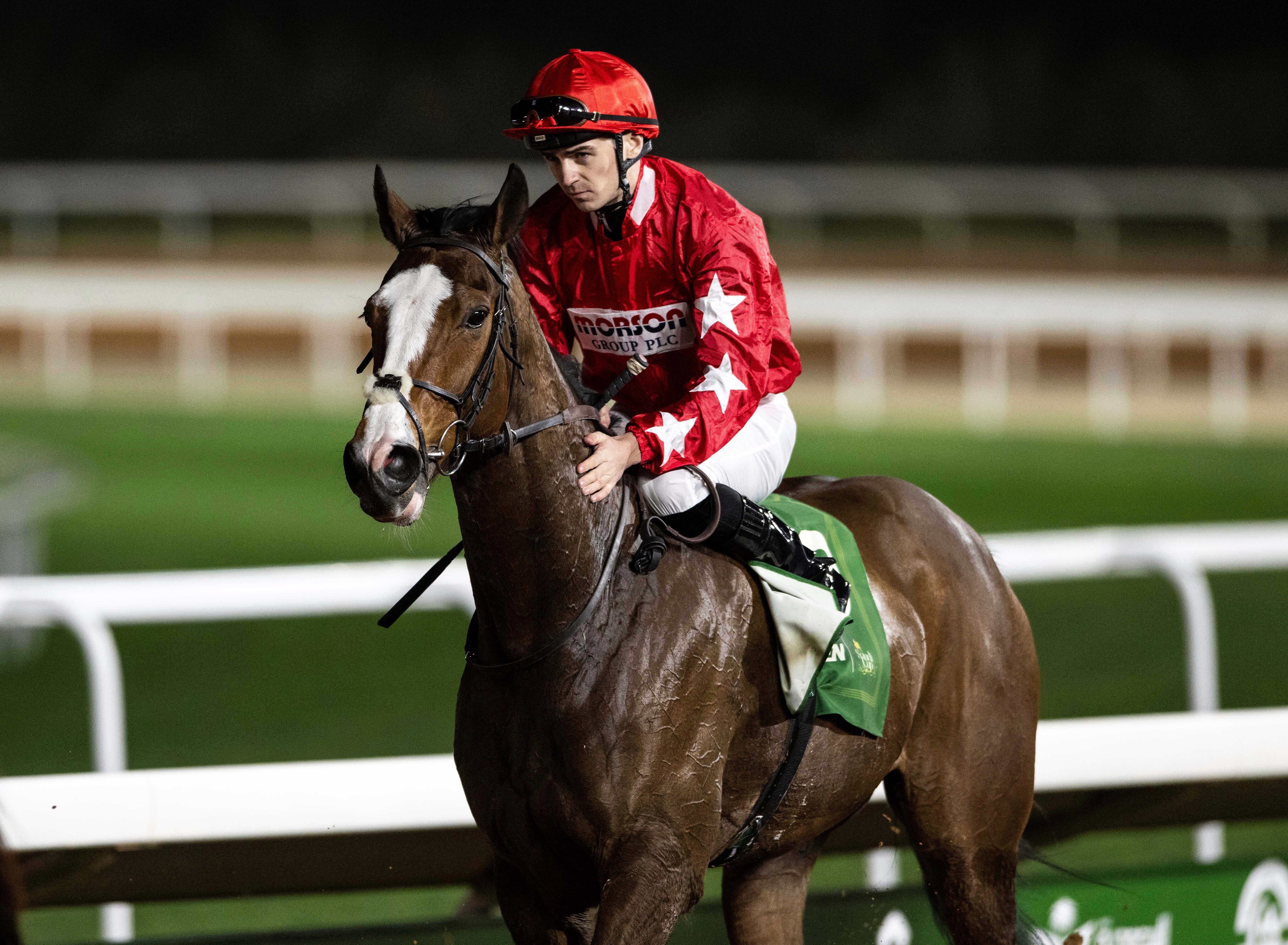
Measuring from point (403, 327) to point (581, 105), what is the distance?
0.47 m

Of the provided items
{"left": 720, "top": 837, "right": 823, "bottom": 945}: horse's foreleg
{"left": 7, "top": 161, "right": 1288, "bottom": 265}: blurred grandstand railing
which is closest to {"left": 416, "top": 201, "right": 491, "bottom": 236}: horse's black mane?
{"left": 720, "top": 837, "right": 823, "bottom": 945}: horse's foreleg

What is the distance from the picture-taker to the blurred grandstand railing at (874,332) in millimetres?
14734

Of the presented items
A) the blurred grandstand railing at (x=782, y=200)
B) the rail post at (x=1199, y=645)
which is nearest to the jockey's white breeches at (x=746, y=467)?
the rail post at (x=1199, y=645)

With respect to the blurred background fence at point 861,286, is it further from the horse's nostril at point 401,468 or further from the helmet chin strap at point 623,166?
the horse's nostril at point 401,468

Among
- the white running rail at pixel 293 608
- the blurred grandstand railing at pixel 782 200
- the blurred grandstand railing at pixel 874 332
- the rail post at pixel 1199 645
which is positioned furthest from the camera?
the blurred grandstand railing at pixel 782 200

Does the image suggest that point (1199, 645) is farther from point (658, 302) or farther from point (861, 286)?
point (861, 286)

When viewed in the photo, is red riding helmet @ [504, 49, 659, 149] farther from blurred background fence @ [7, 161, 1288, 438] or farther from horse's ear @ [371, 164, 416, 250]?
blurred background fence @ [7, 161, 1288, 438]

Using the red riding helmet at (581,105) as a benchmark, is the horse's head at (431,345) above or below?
below

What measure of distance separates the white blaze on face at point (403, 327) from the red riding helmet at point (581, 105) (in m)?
0.30

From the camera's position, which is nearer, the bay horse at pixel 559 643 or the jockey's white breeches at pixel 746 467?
the bay horse at pixel 559 643

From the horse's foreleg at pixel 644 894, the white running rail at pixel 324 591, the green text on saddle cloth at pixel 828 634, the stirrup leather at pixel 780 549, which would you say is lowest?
the horse's foreleg at pixel 644 894

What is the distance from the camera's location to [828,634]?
260 centimetres

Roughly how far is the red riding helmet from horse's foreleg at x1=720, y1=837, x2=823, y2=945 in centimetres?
122

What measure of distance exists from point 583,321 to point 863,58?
2303cm
